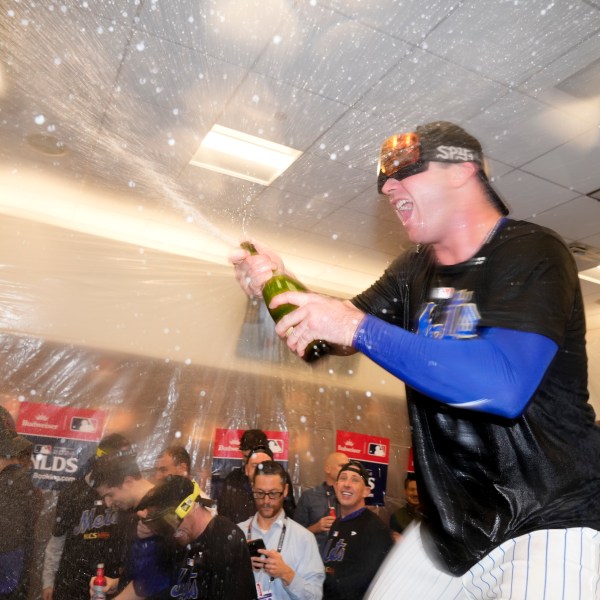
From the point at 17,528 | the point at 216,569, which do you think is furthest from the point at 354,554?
the point at 17,528

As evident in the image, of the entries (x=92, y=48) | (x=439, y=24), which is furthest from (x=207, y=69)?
(x=439, y=24)

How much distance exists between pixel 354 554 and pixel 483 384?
2.00 metres

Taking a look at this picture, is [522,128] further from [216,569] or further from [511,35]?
[216,569]

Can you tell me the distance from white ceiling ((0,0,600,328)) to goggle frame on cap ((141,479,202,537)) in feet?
5.72

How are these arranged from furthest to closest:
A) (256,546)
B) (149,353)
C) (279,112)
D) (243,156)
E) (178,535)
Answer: (149,353) < (243,156) < (279,112) < (256,546) < (178,535)

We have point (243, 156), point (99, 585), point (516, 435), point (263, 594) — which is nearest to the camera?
point (516, 435)

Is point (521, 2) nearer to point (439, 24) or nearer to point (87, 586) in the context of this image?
point (439, 24)

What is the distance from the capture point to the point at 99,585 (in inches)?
85.1

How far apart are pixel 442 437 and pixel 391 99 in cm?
191

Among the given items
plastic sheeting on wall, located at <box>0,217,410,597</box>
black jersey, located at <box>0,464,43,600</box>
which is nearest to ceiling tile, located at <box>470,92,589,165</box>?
plastic sheeting on wall, located at <box>0,217,410,597</box>

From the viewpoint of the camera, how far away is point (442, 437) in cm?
102

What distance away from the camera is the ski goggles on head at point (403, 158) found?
1147 mm

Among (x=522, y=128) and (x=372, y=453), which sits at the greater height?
(x=522, y=128)

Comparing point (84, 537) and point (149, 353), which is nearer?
point (84, 537)
